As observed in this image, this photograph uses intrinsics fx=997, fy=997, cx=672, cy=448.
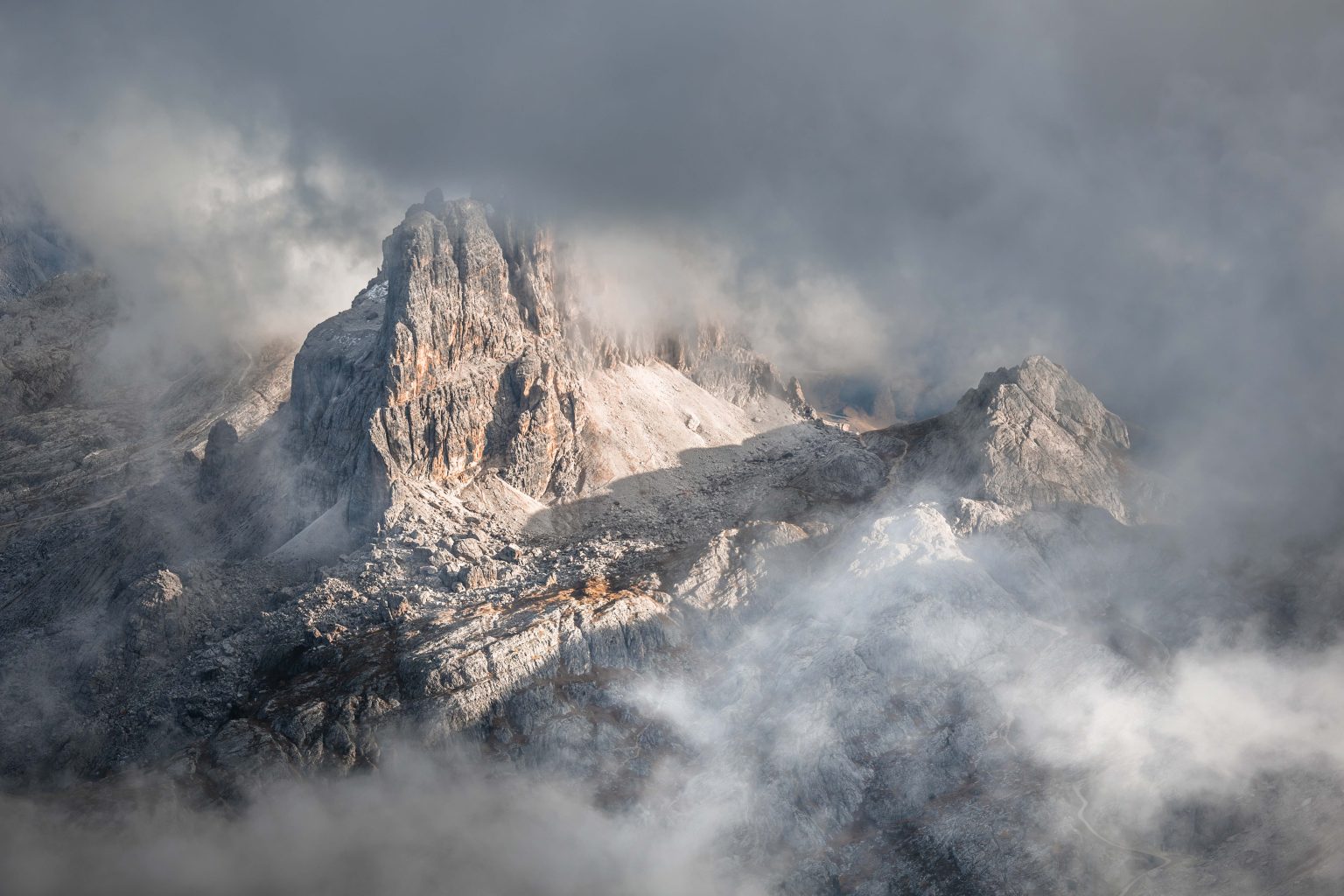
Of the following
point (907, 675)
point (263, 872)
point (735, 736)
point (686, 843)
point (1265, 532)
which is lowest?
→ point (263, 872)

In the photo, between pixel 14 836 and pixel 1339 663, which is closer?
pixel 14 836

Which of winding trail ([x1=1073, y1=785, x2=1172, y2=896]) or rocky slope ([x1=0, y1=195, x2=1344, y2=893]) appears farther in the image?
rocky slope ([x1=0, y1=195, x2=1344, y2=893])

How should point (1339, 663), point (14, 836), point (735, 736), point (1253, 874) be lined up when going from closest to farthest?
point (1253, 874)
point (14, 836)
point (1339, 663)
point (735, 736)

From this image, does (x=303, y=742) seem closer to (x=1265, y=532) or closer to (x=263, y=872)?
(x=263, y=872)

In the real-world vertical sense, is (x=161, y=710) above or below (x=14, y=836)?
above

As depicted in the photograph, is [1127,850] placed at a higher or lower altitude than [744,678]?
lower

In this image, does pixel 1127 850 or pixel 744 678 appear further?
pixel 744 678

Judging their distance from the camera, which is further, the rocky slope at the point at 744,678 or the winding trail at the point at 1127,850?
the rocky slope at the point at 744,678

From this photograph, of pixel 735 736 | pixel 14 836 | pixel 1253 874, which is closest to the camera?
pixel 1253 874

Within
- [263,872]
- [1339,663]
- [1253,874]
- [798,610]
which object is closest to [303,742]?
[263,872]
